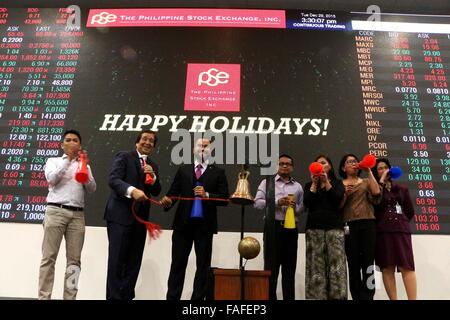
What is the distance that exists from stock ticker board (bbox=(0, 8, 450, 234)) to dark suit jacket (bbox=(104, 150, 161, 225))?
34.3 inches

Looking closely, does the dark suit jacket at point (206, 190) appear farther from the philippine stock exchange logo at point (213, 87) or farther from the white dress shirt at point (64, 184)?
the philippine stock exchange logo at point (213, 87)

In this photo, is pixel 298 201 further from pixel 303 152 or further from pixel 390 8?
pixel 390 8

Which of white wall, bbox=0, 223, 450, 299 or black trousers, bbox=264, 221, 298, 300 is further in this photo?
white wall, bbox=0, 223, 450, 299

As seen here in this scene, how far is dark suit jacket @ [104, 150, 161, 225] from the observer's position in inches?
108

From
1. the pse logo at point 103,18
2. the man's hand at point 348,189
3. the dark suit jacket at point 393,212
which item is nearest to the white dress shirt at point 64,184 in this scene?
the man's hand at point 348,189

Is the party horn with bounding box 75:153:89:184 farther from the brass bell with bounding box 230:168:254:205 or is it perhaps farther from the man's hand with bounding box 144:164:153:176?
the brass bell with bounding box 230:168:254:205

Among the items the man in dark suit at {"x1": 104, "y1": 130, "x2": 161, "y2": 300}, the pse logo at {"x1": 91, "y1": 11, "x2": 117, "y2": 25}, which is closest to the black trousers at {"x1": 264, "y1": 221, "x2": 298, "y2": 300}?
the man in dark suit at {"x1": 104, "y1": 130, "x2": 161, "y2": 300}

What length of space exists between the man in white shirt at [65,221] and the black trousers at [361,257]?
6.16ft

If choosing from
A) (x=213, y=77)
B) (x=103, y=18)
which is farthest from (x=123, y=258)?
(x=103, y=18)

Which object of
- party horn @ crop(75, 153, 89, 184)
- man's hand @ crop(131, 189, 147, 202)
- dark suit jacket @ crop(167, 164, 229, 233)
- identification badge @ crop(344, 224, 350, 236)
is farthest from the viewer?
identification badge @ crop(344, 224, 350, 236)

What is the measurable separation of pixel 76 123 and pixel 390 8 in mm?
3395

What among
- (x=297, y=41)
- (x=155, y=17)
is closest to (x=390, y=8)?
(x=297, y=41)

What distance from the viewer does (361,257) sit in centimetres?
294
